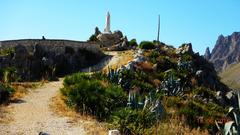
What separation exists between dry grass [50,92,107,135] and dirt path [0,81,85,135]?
0.75 feet

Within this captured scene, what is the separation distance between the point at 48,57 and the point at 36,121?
1937 centimetres

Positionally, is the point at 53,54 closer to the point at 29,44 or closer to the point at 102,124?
the point at 29,44

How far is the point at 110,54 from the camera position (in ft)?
141

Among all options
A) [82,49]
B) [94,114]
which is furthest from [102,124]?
[82,49]

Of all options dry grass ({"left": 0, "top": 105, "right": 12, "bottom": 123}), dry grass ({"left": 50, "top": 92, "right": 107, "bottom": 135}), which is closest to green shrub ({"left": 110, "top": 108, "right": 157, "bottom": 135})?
dry grass ({"left": 50, "top": 92, "right": 107, "bottom": 135})

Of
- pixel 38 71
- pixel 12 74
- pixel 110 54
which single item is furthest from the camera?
pixel 110 54

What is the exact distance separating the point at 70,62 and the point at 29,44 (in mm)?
3889

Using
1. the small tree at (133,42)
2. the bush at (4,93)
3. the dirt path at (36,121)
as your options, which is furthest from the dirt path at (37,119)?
the small tree at (133,42)

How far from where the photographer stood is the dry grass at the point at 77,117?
52.2ft

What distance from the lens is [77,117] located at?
18359 millimetres

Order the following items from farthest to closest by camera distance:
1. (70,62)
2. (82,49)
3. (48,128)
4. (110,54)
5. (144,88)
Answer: (110,54)
(82,49)
(70,62)
(144,88)
(48,128)

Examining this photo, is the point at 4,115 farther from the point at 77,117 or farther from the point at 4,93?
the point at 4,93

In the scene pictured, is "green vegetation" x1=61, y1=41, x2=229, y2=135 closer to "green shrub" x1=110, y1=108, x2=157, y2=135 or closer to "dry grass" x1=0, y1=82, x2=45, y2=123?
"green shrub" x1=110, y1=108, x2=157, y2=135

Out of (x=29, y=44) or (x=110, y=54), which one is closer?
(x=29, y=44)
